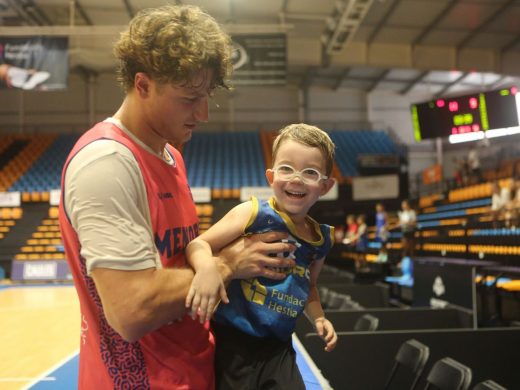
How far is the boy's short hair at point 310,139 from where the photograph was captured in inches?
67.2

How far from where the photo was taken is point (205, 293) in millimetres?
1210

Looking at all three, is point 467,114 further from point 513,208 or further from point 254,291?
point 254,291

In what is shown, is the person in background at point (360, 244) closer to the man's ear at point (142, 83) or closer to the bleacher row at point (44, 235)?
the bleacher row at point (44, 235)

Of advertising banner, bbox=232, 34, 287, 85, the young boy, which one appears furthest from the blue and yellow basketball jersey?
advertising banner, bbox=232, 34, 287, 85

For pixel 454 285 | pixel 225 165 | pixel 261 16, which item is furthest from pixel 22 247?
pixel 454 285

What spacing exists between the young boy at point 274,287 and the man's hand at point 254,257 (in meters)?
0.04

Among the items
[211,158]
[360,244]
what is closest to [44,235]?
[211,158]

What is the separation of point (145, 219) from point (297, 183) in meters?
0.59

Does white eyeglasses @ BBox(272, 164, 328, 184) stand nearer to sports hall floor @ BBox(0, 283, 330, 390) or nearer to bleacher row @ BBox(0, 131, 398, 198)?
sports hall floor @ BBox(0, 283, 330, 390)

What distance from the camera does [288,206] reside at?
5.54 feet

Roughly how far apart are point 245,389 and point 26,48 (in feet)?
32.0

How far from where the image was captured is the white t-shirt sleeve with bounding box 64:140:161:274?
112 cm

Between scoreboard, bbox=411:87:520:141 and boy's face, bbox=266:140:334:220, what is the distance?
10157mm

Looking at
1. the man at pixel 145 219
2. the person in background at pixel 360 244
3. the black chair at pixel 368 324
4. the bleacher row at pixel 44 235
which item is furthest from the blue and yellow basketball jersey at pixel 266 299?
the bleacher row at pixel 44 235
